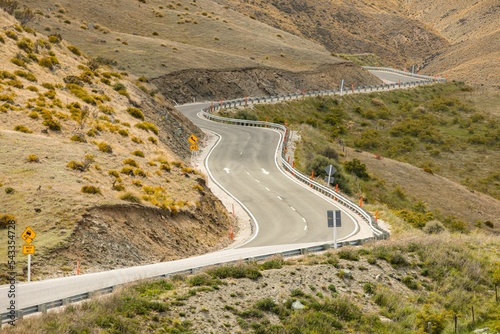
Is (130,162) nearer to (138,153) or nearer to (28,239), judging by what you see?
(138,153)

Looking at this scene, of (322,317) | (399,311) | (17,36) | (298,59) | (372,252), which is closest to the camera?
(322,317)

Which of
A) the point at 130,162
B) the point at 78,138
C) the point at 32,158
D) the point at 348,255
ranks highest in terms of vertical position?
the point at 78,138

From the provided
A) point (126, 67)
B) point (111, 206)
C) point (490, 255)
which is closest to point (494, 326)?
point (490, 255)

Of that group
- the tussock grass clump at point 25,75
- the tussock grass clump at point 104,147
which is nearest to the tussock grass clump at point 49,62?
the tussock grass clump at point 25,75

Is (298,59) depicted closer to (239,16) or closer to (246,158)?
(239,16)

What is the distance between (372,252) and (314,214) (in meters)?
11.5

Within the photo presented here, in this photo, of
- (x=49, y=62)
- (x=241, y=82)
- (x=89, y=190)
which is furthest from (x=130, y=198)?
(x=241, y=82)

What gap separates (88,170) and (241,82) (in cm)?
5600

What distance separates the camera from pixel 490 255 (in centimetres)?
3061

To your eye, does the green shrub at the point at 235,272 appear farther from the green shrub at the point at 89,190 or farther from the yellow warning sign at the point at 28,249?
the green shrub at the point at 89,190

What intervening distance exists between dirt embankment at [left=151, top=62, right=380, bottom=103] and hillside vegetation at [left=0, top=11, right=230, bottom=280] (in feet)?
86.4

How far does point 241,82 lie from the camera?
86.8m

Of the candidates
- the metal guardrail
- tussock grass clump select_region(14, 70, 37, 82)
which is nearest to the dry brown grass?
the metal guardrail

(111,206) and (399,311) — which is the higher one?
(111,206)
